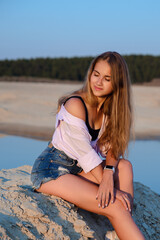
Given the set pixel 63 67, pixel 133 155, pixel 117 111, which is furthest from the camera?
pixel 63 67

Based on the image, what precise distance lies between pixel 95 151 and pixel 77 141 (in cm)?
17

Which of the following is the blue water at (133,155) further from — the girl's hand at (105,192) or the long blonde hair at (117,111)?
the girl's hand at (105,192)

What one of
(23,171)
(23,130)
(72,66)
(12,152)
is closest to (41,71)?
(72,66)

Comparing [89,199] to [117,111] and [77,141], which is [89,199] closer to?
[77,141]

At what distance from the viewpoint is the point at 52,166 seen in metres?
2.92

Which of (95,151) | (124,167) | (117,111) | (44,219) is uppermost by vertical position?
(117,111)

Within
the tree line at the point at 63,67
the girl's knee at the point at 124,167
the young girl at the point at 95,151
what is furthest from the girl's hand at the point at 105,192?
the tree line at the point at 63,67

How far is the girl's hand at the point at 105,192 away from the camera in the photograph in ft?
8.82

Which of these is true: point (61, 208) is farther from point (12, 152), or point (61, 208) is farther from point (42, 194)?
point (12, 152)

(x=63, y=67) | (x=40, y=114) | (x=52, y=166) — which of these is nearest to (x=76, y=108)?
(x=52, y=166)

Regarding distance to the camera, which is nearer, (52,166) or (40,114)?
(52,166)

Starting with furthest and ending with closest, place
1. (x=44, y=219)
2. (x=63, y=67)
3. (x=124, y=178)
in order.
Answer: (x=63, y=67) → (x=124, y=178) → (x=44, y=219)

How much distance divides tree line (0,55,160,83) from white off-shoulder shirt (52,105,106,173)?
18.9 m

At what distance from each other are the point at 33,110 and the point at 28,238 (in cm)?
903
